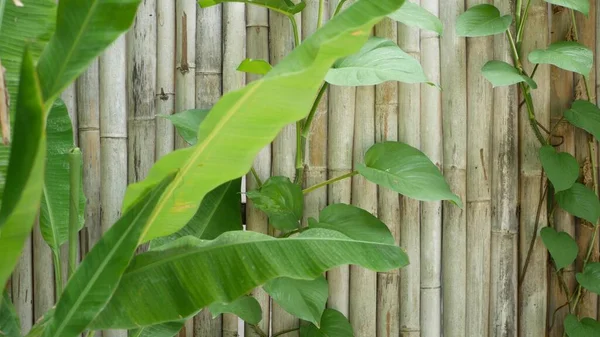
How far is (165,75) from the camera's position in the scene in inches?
58.4

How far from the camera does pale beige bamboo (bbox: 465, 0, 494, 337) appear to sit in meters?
1.53

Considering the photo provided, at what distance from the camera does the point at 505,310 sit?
155 cm

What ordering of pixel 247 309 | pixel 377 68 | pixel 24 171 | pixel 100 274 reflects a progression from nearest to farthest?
pixel 24 171 → pixel 100 274 → pixel 377 68 → pixel 247 309

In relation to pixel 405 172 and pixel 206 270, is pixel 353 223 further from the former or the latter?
pixel 206 270

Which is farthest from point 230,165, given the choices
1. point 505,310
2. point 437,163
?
point 505,310

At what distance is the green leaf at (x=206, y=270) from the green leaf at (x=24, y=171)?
19cm

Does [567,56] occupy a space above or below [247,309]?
above

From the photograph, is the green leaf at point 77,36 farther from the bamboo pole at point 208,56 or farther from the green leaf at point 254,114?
the bamboo pole at point 208,56

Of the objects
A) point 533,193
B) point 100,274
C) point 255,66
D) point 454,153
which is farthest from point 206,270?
point 533,193

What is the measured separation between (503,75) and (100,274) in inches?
36.9

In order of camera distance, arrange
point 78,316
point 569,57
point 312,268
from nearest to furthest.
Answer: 1. point 78,316
2. point 312,268
3. point 569,57

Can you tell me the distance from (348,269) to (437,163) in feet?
1.02

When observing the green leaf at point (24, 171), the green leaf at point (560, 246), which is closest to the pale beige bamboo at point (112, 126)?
the green leaf at point (24, 171)

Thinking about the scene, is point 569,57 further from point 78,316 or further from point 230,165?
point 78,316
